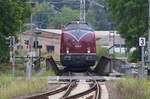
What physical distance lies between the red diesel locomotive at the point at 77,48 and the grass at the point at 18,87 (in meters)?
15.9

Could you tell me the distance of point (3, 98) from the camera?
76.7 ft

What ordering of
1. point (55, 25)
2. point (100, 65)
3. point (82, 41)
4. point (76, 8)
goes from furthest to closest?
point (76, 8) < point (55, 25) < point (100, 65) < point (82, 41)

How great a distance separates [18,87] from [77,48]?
69.8 ft

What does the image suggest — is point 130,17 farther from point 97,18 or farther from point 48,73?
point 97,18

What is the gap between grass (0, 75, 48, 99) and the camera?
1016 inches

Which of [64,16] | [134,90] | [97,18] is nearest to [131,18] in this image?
[134,90]

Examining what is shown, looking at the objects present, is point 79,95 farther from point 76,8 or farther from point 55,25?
point 76,8

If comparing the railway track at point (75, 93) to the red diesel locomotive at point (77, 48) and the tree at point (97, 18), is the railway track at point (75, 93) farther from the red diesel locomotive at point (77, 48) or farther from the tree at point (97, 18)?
the tree at point (97, 18)

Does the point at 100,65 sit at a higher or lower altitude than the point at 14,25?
lower

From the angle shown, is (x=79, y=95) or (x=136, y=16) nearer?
(x=79, y=95)

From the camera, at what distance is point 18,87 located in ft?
94.5

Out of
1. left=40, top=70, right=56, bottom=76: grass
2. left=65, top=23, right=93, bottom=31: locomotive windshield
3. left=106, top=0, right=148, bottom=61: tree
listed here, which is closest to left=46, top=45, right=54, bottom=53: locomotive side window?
left=106, top=0, right=148, bottom=61: tree

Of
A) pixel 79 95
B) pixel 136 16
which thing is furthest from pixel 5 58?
pixel 79 95

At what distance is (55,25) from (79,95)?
A: 5485 inches
